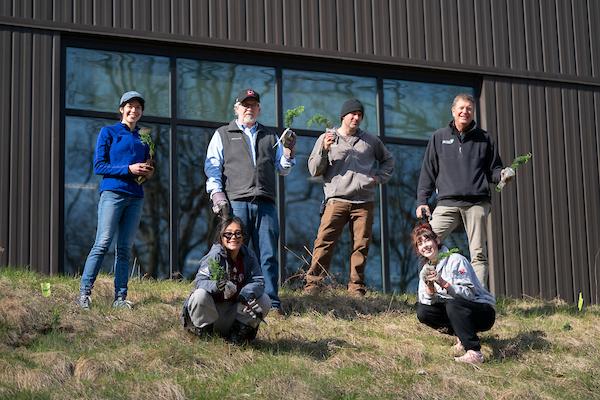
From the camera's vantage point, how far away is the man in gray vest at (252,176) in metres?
9.40

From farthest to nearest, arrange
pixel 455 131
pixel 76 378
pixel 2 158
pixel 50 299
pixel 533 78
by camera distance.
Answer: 1. pixel 533 78
2. pixel 2 158
3. pixel 455 131
4. pixel 50 299
5. pixel 76 378

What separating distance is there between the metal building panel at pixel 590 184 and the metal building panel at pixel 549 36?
1.75 feet

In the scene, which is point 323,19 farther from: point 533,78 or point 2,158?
point 2,158

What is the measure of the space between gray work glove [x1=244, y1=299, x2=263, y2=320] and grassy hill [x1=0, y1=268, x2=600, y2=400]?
0.29 metres

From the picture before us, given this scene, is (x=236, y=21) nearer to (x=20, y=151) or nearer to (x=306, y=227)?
→ (x=306, y=227)

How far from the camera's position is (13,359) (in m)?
7.66

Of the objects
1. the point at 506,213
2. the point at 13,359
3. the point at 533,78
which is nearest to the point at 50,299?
the point at 13,359

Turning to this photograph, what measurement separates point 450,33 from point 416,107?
1005 millimetres

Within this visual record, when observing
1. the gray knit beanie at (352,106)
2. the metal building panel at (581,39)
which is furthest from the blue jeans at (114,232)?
the metal building panel at (581,39)

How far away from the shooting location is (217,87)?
40.7 feet

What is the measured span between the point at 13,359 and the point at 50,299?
1579 mm

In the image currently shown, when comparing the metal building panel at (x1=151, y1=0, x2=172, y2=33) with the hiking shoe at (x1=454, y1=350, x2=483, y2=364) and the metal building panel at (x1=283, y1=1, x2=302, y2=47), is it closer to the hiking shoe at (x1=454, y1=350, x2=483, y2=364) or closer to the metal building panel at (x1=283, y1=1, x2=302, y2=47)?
the metal building panel at (x1=283, y1=1, x2=302, y2=47)

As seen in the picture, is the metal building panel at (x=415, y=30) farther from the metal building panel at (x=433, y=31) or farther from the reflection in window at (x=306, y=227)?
the reflection in window at (x=306, y=227)

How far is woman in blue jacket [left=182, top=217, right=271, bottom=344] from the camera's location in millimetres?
8148
